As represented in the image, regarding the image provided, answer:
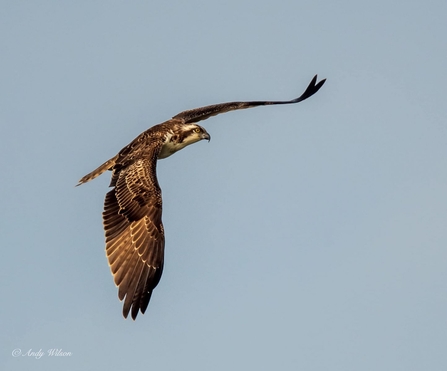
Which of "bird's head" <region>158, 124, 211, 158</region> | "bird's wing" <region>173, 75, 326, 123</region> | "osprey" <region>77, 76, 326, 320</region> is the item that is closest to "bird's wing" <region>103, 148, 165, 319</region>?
"osprey" <region>77, 76, 326, 320</region>

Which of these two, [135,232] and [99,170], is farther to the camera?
[99,170]

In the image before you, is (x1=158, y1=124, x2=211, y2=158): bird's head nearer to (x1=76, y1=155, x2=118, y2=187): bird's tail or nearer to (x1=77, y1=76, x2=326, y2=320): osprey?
(x1=77, y1=76, x2=326, y2=320): osprey

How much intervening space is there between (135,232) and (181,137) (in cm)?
378

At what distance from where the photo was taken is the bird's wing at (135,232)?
17.9m

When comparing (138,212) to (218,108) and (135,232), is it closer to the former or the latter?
(135,232)

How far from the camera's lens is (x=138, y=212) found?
63.0 ft

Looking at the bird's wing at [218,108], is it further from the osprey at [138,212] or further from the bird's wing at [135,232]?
the bird's wing at [135,232]

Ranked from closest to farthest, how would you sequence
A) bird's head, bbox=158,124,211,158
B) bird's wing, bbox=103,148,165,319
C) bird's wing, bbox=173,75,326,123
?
bird's wing, bbox=103,148,165,319 < bird's head, bbox=158,124,211,158 < bird's wing, bbox=173,75,326,123

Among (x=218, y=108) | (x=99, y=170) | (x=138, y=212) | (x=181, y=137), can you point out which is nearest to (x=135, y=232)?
(x=138, y=212)

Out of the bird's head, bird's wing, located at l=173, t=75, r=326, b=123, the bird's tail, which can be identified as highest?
bird's wing, located at l=173, t=75, r=326, b=123

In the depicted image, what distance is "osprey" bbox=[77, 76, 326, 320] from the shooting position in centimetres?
1798

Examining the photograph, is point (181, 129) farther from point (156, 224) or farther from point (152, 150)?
point (156, 224)

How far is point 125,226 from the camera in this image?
19.0 metres

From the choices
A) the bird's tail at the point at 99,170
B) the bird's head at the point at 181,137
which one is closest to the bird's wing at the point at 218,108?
the bird's head at the point at 181,137
